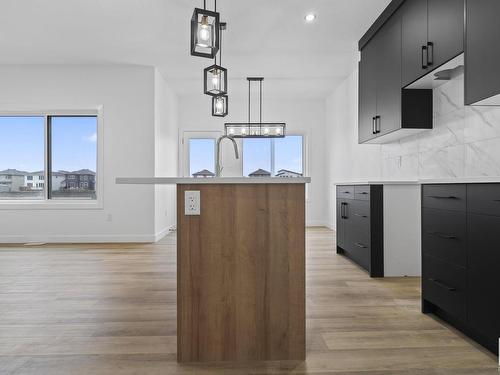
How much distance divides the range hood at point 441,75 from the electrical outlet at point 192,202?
2072mm

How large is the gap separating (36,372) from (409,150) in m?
3.78

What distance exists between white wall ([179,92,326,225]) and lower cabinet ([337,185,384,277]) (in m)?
3.25

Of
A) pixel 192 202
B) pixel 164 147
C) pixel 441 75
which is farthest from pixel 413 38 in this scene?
pixel 164 147

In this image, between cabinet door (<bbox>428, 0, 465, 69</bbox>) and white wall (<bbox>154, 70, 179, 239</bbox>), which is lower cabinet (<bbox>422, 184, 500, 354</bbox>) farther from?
white wall (<bbox>154, 70, 179, 239</bbox>)

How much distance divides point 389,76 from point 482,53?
1468 mm

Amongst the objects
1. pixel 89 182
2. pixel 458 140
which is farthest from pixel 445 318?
pixel 89 182

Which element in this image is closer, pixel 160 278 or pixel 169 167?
pixel 160 278

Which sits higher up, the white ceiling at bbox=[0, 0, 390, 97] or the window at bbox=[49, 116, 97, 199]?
the white ceiling at bbox=[0, 0, 390, 97]

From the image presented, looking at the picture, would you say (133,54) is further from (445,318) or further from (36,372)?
(445,318)

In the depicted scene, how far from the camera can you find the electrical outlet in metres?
1.71

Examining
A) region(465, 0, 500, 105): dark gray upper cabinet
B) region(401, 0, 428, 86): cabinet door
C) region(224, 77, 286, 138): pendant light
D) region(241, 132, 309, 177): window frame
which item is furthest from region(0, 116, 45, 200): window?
region(465, 0, 500, 105): dark gray upper cabinet

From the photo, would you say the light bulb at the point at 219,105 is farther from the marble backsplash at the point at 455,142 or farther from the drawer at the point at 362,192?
the marble backsplash at the point at 455,142

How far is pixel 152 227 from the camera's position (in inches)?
217

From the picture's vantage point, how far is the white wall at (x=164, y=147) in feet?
18.7
